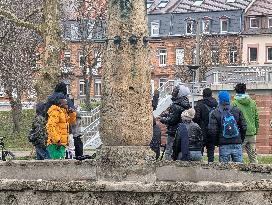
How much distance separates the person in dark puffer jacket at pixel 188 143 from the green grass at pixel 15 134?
22547 mm

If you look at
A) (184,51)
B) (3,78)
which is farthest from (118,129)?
(184,51)

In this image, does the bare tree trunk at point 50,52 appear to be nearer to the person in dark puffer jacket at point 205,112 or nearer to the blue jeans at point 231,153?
the person in dark puffer jacket at point 205,112

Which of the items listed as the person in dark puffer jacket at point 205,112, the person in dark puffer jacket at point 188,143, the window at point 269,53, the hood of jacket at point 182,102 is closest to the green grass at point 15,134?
the person in dark puffer jacket at point 205,112

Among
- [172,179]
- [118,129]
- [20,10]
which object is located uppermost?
[20,10]

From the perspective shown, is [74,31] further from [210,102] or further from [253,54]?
[210,102]

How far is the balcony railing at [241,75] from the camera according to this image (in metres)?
33.4

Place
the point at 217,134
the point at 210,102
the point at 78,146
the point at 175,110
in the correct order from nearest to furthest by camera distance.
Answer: the point at 217,134 < the point at 175,110 < the point at 210,102 < the point at 78,146

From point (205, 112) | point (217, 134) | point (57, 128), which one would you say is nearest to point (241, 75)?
point (205, 112)

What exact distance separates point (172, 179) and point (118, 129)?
1396 millimetres

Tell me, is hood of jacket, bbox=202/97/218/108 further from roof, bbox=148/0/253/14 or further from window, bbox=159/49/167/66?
window, bbox=159/49/167/66

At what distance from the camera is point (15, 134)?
3984cm

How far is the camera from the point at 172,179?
10.2m

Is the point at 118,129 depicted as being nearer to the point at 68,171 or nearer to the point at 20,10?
the point at 68,171

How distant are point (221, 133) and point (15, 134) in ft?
92.8
